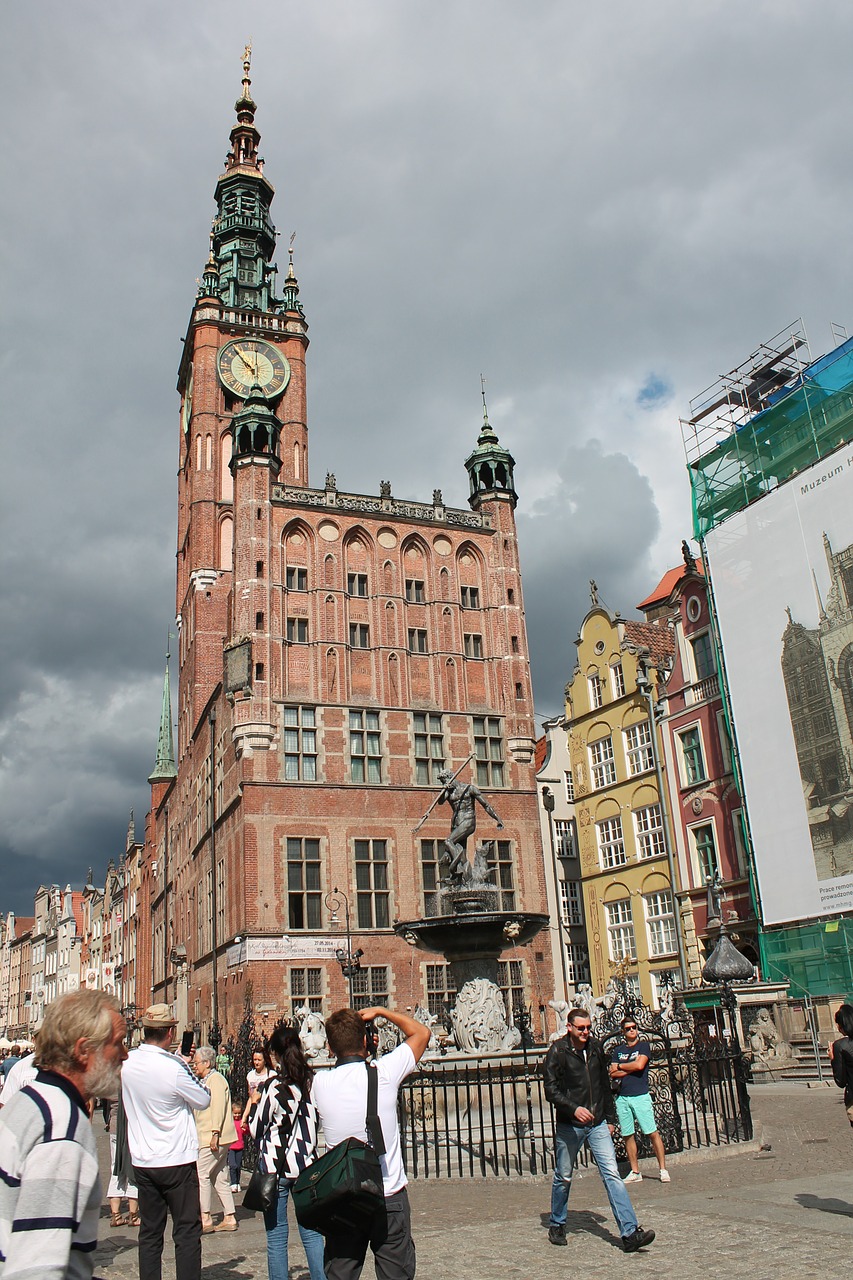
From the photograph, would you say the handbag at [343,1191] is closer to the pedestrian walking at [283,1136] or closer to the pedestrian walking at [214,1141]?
the pedestrian walking at [283,1136]

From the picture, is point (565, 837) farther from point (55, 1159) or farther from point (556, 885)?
point (55, 1159)

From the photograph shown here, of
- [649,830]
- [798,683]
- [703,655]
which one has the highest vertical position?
[703,655]

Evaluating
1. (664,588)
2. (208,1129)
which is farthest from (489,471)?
(208,1129)

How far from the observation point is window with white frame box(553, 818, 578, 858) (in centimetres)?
4182

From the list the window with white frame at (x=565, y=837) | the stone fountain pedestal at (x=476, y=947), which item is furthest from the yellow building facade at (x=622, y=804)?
the stone fountain pedestal at (x=476, y=947)

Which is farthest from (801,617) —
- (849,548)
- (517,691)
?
(517,691)

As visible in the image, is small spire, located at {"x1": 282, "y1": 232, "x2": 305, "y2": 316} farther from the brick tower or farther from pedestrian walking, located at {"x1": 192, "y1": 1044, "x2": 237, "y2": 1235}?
pedestrian walking, located at {"x1": 192, "y1": 1044, "x2": 237, "y2": 1235}

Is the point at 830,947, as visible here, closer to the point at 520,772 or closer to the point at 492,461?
the point at 520,772

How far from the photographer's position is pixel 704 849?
32188mm

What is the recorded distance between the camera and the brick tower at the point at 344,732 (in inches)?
1379

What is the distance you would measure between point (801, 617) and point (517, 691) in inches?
568

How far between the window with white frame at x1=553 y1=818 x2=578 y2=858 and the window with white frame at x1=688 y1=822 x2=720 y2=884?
390 inches

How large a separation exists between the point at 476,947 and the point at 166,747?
64386 mm

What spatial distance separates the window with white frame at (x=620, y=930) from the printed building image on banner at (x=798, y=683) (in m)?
7.69
